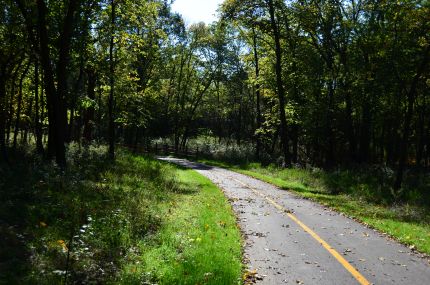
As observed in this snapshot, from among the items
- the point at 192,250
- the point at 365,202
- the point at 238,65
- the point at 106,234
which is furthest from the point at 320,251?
the point at 238,65

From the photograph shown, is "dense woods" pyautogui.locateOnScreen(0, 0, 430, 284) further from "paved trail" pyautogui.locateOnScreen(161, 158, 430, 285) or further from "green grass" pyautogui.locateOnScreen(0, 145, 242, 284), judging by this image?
"paved trail" pyautogui.locateOnScreen(161, 158, 430, 285)

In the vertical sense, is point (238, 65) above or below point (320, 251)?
above

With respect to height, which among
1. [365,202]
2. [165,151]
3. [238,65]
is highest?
[238,65]

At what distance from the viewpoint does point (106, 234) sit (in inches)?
340

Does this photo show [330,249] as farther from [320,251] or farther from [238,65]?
[238,65]

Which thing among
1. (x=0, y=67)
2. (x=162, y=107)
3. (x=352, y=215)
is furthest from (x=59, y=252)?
(x=162, y=107)

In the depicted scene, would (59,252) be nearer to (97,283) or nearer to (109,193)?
(97,283)

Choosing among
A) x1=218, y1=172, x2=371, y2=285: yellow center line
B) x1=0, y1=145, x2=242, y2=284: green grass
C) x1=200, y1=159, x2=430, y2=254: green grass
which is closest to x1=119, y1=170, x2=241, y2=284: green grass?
x1=0, y1=145, x2=242, y2=284: green grass

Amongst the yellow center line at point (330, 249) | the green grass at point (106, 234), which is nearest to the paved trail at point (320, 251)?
the yellow center line at point (330, 249)

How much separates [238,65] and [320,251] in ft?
169

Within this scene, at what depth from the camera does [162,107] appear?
206ft

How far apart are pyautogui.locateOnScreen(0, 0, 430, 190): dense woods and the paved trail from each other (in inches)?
385

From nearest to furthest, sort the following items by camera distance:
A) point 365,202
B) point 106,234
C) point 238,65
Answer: point 106,234
point 365,202
point 238,65

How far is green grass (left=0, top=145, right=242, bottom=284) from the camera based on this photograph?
6.75 m
